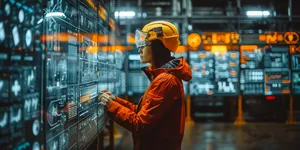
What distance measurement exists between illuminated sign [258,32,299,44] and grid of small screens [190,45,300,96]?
0.92 ft

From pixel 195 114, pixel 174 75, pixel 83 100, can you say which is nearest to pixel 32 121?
pixel 174 75

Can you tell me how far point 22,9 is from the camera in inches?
74.5

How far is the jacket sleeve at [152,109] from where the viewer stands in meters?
2.58

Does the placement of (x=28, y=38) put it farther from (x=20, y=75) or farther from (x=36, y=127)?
(x=36, y=127)

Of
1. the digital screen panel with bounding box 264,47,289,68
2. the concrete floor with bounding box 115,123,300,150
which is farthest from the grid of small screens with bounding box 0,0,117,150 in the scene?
the digital screen panel with bounding box 264,47,289,68

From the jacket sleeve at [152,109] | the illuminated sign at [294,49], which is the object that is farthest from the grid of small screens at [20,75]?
the illuminated sign at [294,49]

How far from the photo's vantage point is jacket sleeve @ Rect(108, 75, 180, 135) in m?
2.58

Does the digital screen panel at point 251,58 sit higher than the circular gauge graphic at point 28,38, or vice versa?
the digital screen panel at point 251,58

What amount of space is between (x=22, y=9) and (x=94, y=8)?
94.4 inches

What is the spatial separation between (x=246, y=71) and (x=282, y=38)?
1.57m

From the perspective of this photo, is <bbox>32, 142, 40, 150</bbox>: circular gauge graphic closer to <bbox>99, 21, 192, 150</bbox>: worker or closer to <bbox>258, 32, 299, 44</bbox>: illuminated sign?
<bbox>99, 21, 192, 150</bbox>: worker

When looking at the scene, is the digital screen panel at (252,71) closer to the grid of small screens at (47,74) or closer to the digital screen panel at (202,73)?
the digital screen panel at (202,73)

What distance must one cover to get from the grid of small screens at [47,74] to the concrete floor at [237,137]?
4.83 m

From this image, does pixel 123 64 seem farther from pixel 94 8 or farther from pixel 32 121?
pixel 32 121
